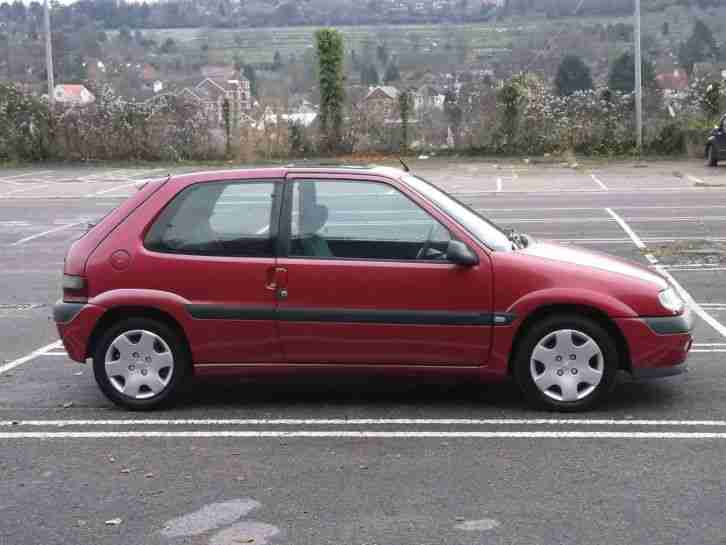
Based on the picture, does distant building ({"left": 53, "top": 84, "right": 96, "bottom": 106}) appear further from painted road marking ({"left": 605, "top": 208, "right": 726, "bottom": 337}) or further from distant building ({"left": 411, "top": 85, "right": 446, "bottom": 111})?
painted road marking ({"left": 605, "top": 208, "right": 726, "bottom": 337})

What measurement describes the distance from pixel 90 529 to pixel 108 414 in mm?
2119

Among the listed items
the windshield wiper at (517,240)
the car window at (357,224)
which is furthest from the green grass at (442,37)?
the car window at (357,224)

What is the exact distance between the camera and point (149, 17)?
191 ft

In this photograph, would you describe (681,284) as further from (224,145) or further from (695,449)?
(224,145)

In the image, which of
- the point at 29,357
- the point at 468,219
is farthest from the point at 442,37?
the point at 468,219

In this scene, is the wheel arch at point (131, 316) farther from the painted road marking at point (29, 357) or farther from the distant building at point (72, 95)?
the distant building at point (72, 95)

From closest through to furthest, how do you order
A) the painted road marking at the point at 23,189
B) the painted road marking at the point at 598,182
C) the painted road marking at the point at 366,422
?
1. the painted road marking at the point at 366,422
2. the painted road marking at the point at 598,182
3. the painted road marking at the point at 23,189

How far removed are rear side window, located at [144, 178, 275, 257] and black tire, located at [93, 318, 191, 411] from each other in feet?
1.61

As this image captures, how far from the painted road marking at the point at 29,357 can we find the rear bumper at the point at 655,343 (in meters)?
4.53

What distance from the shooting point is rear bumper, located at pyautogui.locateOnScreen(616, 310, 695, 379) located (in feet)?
23.6

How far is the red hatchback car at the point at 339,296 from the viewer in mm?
7211

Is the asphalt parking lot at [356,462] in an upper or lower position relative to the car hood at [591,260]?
lower

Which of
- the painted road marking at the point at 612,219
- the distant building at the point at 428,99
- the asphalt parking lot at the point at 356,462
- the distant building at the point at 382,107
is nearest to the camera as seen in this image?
the asphalt parking lot at the point at 356,462

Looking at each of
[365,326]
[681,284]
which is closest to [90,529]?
[365,326]
